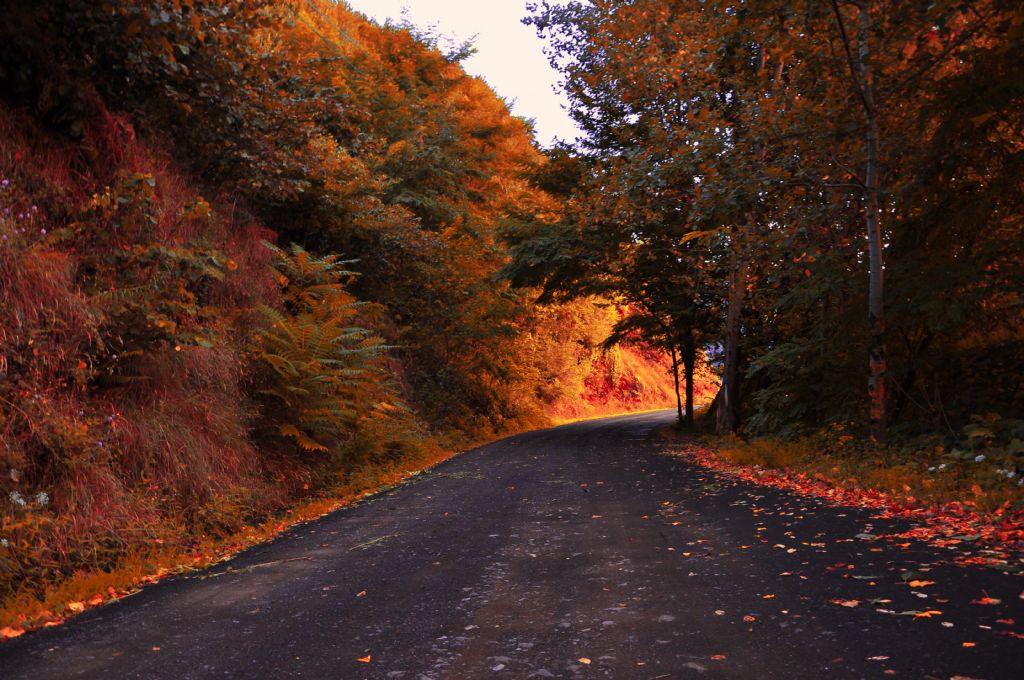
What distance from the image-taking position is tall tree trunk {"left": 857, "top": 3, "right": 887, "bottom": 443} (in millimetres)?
9859

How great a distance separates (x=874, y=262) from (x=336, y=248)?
39.3 feet

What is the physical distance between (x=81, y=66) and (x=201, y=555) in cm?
597

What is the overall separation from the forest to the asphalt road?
37.5 inches

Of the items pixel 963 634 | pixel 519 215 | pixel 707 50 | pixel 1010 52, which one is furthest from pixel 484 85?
pixel 963 634

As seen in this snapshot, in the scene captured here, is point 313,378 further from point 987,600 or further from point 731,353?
point 731,353

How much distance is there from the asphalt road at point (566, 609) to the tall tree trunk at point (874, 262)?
135 inches

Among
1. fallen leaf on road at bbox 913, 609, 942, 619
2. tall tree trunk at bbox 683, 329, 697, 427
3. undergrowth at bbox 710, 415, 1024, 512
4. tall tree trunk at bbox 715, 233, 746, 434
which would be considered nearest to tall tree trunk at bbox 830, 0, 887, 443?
undergrowth at bbox 710, 415, 1024, 512

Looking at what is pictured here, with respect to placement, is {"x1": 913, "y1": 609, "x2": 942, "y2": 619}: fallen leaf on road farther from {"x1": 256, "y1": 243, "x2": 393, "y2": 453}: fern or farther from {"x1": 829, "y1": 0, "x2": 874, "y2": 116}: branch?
{"x1": 829, "y1": 0, "x2": 874, "y2": 116}: branch

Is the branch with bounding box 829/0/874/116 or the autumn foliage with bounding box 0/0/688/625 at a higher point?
the branch with bounding box 829/0/874/116

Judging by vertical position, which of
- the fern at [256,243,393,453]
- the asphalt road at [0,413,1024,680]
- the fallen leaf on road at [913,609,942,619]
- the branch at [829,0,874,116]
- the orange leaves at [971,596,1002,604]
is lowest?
the asphalt road at [0,413,1024,680]

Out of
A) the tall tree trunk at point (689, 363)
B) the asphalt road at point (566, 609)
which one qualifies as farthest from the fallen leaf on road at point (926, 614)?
the tall tree trunk at point (689, 363)

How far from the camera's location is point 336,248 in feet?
56.2

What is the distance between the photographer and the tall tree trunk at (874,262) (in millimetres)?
9859

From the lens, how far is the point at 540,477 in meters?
11.2
